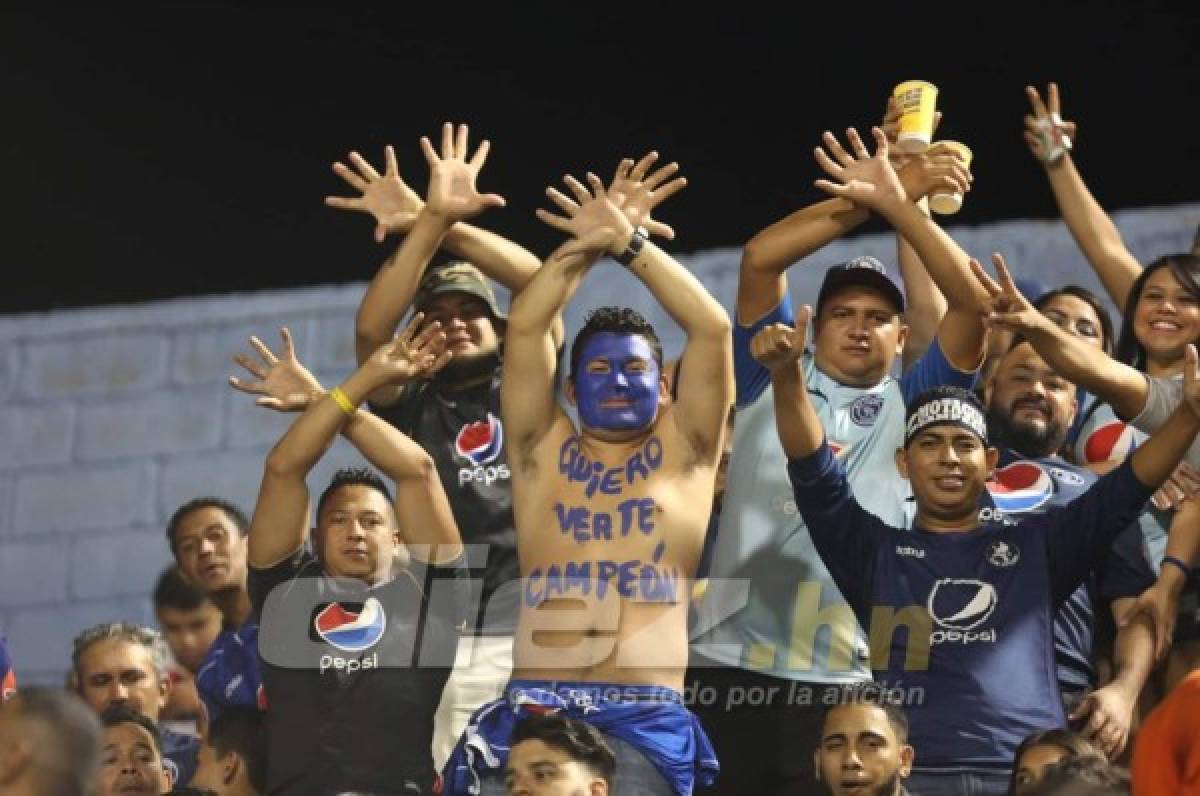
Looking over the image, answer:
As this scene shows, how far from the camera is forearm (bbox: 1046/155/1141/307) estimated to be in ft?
23.3

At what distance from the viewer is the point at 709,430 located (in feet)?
20.2

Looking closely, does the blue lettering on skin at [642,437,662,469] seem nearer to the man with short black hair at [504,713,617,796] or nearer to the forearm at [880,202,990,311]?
the man with short black hair at [504,713,617,796]

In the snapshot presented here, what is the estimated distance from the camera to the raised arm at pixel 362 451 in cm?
645

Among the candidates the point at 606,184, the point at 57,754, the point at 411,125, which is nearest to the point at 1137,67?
the point at 606,184

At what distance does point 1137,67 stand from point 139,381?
3.69 metres

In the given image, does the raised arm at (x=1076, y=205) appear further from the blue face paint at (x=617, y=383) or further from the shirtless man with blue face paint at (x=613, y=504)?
the blue face paint at (x=617, y=383)

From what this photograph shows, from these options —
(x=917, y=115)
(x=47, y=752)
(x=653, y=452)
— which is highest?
(x=917, y=115)

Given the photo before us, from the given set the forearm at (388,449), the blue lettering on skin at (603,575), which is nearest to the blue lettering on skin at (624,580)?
the blue lettering on skin at (603,575)

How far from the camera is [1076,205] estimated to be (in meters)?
7.14

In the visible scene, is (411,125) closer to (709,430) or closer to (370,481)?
(370,481)

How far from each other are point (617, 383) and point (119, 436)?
3838 millimetres

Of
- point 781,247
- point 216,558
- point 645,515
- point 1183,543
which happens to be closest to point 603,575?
point 645,515

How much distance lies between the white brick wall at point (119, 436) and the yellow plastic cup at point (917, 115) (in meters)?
2.57

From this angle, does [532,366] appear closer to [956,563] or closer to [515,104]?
[956,563]
